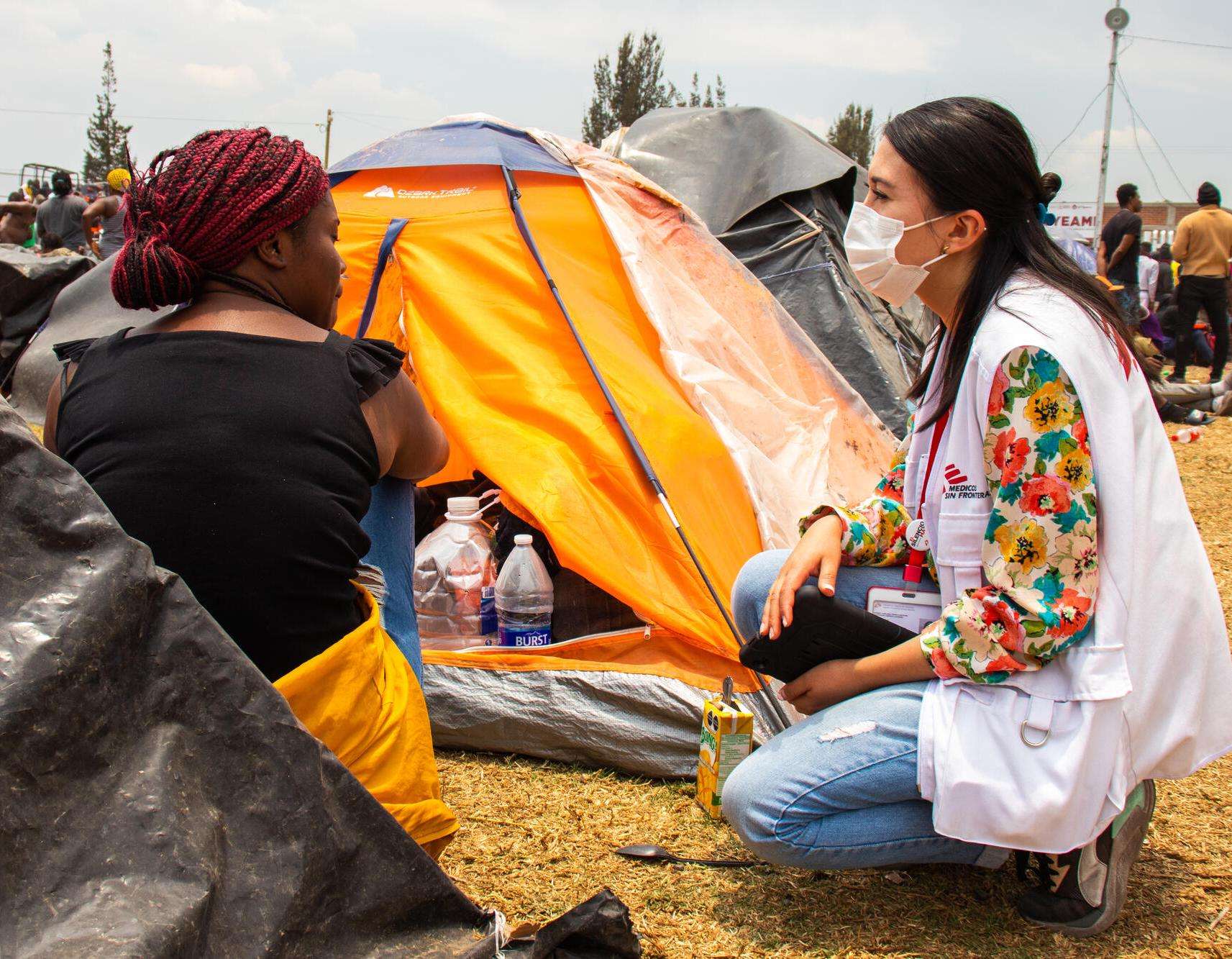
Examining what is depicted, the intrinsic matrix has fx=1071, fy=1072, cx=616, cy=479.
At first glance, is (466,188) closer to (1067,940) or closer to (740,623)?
(740,623)

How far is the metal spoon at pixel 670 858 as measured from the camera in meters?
2.19

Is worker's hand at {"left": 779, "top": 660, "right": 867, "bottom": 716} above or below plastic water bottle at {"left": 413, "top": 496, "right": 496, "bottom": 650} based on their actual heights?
above

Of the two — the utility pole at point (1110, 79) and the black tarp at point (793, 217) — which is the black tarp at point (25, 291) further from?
the utility pole at point (1110, 79)

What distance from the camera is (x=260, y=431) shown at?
4.91 feet

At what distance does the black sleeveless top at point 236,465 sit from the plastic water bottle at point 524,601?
1146mm

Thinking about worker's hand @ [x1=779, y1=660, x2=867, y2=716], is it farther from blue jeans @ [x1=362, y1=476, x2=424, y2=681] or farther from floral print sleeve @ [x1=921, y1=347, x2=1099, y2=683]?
blue jeans @ [x1=362, y1=476, x2=424, y2=681]

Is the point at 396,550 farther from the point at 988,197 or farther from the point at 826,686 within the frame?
the point at 988,197

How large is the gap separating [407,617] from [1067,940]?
1349 mm

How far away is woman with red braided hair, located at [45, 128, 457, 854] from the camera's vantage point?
1.49m

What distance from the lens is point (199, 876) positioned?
43.5 inches

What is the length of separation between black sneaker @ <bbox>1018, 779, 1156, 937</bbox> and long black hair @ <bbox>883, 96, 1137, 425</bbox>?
79cm

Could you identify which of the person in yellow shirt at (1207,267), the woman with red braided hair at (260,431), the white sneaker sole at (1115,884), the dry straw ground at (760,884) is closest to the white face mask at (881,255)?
the dry straw ground at (760,884)

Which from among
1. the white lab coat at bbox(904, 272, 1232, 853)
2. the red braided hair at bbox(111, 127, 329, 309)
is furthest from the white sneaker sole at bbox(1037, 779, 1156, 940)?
the red braided hair at bbox(111, 127, 329, 309)

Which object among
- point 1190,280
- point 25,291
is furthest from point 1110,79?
point 25,291
